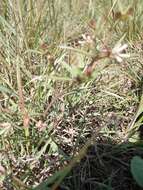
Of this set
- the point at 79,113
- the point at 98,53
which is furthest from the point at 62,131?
the point at 98,53

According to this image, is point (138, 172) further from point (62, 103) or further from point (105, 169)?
point (62, 103)

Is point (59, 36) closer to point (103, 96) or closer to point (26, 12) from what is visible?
point (26, 12)

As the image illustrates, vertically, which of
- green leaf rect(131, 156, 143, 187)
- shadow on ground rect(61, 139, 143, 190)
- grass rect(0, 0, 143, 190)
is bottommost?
shadow on ground rect(61, 139, 143, 190)

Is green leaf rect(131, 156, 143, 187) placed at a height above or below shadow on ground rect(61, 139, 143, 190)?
above

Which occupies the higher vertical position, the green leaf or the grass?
the grass

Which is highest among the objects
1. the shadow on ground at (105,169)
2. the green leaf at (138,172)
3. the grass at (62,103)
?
the grass at (62,103)

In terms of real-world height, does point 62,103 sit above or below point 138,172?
above

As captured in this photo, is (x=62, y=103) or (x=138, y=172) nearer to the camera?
(x=138, y=172)

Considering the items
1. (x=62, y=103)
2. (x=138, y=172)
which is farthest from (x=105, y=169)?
(x=62, y=103)
